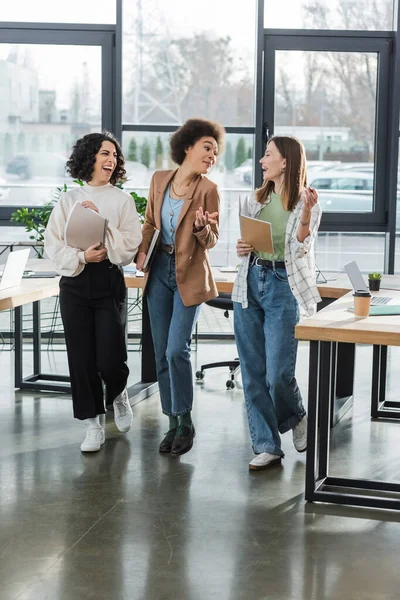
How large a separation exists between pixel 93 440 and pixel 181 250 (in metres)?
1.06

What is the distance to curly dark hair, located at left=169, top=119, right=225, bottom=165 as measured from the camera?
4199 millimetres

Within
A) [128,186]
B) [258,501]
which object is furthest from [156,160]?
[258,501]

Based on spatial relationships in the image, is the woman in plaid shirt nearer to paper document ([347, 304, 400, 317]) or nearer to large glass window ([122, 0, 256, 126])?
paper document ([347, 304, 400, 317])

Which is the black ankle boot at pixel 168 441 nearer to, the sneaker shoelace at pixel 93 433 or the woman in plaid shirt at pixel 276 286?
the sneaker shoelace at pixel 93 433

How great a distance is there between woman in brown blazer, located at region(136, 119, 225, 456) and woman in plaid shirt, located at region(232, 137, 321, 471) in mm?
242

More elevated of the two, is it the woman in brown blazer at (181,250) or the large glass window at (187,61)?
the large glass window at (187,61)

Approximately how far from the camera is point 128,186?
729 cm

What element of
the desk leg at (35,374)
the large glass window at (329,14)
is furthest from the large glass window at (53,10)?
the desk leg at (35,374)

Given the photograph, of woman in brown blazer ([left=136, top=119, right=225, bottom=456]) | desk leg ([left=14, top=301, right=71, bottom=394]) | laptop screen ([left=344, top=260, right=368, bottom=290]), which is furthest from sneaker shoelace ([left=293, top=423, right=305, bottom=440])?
desk leg ([left=14, top=301, right=71, bottom=394])

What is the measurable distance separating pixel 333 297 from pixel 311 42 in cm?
315

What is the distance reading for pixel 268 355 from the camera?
3.94m

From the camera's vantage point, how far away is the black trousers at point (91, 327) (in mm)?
4180

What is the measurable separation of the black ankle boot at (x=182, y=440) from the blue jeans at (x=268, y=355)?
0.38 m

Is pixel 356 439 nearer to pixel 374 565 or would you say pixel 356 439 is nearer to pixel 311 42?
pixel 374 565
